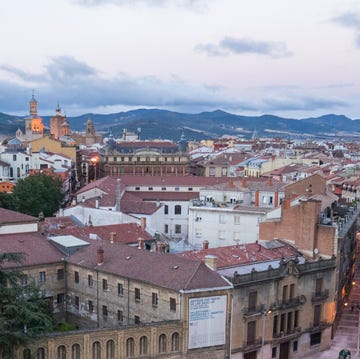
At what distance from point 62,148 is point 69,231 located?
9194 cm

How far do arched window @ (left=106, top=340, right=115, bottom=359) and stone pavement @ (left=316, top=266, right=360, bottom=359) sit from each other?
67.2 feet

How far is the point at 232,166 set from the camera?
148375mm

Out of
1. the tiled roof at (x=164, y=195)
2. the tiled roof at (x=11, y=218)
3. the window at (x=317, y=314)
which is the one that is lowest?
the window at (x=317, y=314)

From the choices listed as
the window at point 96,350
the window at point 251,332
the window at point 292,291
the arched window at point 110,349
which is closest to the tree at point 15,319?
the window at point 96,350

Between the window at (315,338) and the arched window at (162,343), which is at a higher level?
the arched window at (162,343)

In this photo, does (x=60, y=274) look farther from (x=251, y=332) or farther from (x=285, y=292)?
(x=285, y=292)

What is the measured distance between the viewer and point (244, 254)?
50.5m

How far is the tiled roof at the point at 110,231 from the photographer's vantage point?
60.2 metres

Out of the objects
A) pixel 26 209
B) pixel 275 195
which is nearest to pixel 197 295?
pixel 275 195

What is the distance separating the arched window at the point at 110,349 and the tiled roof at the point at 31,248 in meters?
12.2

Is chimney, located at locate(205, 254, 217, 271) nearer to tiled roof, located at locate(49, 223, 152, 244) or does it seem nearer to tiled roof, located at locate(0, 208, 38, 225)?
tiled roof, located at locate(49, 223, 152, 244)

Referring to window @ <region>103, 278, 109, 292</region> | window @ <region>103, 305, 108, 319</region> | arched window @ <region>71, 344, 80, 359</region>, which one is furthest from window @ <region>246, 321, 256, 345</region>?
arched window @ <region>71, 344, 80, 359</region>

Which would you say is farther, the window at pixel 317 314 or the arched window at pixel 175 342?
the window at pixel 317 314

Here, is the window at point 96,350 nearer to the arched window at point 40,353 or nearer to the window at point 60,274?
the arched window at point 40,353
